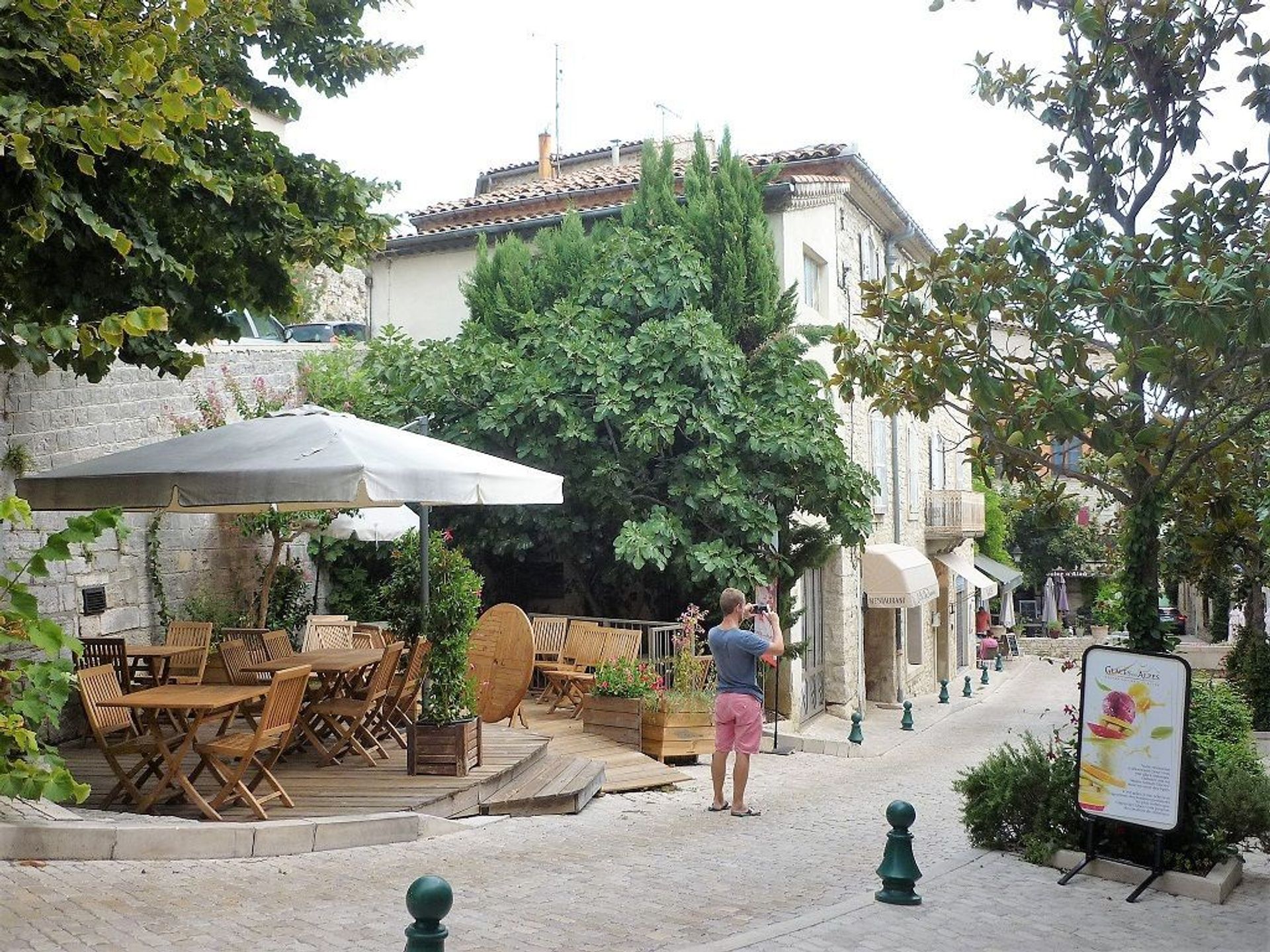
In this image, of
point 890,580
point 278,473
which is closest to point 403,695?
point 278,473

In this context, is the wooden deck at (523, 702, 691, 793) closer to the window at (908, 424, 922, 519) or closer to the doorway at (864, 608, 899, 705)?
the doorway at (864, 608, 899, 705)

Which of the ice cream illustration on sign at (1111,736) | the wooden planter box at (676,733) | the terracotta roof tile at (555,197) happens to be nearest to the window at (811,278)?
the terracotta roof tile at (555,197)

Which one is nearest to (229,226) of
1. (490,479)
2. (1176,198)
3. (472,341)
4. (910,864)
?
(490,479)

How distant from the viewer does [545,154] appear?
25.2m

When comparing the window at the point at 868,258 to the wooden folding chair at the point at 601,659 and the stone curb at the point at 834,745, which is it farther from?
the wooden folding chair at the point at 601,659

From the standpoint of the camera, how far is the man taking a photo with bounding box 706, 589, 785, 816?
8.63 m

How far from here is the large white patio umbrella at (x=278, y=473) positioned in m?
7.18

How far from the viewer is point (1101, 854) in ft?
23.0

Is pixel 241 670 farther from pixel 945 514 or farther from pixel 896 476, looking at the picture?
pixel 945 514

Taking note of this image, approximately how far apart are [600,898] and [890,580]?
1471 centimetres

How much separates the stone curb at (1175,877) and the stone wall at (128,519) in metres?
6.69

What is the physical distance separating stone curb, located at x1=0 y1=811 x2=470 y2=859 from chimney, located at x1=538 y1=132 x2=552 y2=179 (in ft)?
64.8

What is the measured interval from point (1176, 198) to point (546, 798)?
5742 millimetres

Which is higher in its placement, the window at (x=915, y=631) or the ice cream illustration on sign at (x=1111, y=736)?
the ice cream illustration on sign at (x=1111, y=736)
